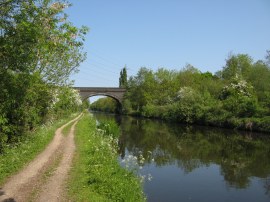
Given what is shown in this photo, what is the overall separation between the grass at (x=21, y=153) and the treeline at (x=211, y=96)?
28.7 meters

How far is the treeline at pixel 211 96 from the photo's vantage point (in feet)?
144

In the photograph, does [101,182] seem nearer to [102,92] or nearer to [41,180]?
[41,180]

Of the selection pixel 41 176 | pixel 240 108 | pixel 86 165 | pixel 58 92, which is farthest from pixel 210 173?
pixel 240 108

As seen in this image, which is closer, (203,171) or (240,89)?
(203,171)

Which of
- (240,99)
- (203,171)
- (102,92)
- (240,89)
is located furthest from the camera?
(102,92)

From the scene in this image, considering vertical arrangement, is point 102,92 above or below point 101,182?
above

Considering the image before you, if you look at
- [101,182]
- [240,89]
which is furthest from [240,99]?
[101,182]

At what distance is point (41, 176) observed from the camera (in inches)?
469

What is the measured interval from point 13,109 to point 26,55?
21.9 feet

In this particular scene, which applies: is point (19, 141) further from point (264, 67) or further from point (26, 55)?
point (264, 67)

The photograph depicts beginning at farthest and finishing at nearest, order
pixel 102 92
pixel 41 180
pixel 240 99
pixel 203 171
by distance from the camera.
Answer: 1. pixel 102 92
2. pixel 240 99
3. pixel 203 171
4. pixel 41 180

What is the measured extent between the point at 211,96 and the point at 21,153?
161 ft

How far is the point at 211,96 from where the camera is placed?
60.0 meters

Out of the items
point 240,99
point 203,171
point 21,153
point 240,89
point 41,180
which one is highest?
point 240,89
